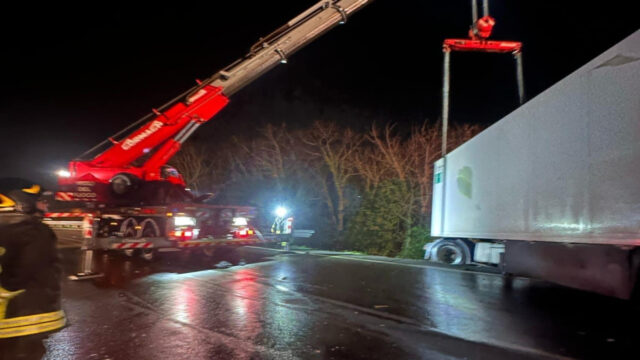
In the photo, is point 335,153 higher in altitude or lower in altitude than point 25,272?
higher

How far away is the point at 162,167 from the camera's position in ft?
42.3

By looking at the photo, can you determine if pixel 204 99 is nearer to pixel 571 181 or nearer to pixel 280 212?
pixel 280 212

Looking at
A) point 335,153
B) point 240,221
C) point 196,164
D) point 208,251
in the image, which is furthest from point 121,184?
point 196,164

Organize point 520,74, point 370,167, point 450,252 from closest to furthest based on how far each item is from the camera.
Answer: point 450,252
point 520,74
point 370,167

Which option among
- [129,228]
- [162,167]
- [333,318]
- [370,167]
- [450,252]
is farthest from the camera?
[370,167]

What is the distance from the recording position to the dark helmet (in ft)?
14.7

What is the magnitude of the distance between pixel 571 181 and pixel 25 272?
7.16 meters

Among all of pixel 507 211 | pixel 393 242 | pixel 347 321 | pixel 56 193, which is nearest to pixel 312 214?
pixel 393 242

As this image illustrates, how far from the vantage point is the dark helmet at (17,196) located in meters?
4.48

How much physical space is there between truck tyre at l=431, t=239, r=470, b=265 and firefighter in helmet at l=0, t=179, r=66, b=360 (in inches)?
369

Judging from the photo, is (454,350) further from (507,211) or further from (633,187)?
(507,211)

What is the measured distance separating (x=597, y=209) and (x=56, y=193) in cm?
1243

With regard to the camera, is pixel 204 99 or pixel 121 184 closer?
pixel 121 184

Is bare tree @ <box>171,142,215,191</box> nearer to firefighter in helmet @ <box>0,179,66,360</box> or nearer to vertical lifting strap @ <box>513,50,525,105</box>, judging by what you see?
vertical lifting strap @ <box>513,50,525,105</box>
